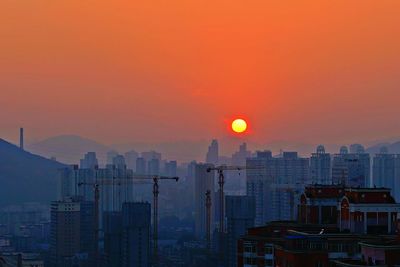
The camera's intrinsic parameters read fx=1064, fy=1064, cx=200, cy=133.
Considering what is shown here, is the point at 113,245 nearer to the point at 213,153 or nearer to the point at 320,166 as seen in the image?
the point at 320,166

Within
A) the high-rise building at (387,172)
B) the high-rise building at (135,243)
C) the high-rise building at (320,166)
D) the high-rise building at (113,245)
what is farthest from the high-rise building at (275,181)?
the high-rise building at (113,245)

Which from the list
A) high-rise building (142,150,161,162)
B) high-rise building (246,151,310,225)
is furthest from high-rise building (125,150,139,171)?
high-rise building (246,151,310,225)

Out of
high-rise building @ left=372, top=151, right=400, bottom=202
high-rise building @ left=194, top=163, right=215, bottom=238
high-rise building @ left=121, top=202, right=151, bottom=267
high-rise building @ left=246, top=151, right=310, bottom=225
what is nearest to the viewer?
high-rise building @ left=121, top=202, right=151, bottom=267

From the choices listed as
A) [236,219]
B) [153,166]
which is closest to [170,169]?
[153,166]

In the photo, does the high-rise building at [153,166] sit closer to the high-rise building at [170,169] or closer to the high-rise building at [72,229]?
the high-rise building at [170,169]

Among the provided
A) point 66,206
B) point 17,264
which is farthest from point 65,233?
point 17,264

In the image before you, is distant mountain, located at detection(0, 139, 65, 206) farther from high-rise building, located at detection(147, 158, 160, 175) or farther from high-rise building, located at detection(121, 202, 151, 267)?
high-rise building, located at detection(121, 202, 151, 267)
